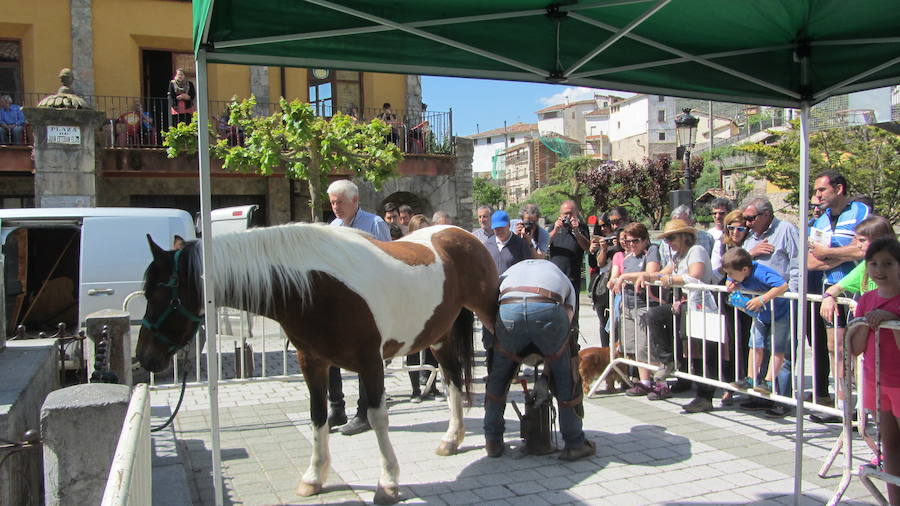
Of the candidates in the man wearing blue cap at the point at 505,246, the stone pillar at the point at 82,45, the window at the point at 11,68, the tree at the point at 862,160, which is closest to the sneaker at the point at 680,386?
the man wearing blue cap at the point at 505,246

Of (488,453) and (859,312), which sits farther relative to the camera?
(488,453)

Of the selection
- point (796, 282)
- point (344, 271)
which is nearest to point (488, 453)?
point (344, 271)

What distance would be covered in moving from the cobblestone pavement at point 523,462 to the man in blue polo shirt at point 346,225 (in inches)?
5.1

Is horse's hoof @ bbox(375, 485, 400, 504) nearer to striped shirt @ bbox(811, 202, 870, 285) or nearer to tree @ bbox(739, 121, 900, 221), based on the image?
striped shirt @ bbox(811, 202, 870, 285)

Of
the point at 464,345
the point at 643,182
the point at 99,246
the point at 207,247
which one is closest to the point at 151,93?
the point at 99,246

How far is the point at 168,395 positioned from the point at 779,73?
621cm

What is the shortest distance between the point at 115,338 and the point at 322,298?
2.15 meters

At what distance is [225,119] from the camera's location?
1658 centimetres

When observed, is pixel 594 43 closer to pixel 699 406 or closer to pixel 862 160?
pixel 699 406

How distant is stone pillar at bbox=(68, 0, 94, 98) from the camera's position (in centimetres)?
1753

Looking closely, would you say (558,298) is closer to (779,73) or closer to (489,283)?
(489,283)

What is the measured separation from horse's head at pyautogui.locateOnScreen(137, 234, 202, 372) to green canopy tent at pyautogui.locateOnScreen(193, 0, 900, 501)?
1.14 ft

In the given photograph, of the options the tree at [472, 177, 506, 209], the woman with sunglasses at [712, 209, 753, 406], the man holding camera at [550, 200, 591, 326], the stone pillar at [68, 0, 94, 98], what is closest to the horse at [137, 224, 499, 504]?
the woman with sunglasses at [712, 209, 753, 406]

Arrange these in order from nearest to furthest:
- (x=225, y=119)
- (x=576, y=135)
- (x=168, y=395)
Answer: (x=168, y=395), (x=225, y=119), (x=576, y=135)
